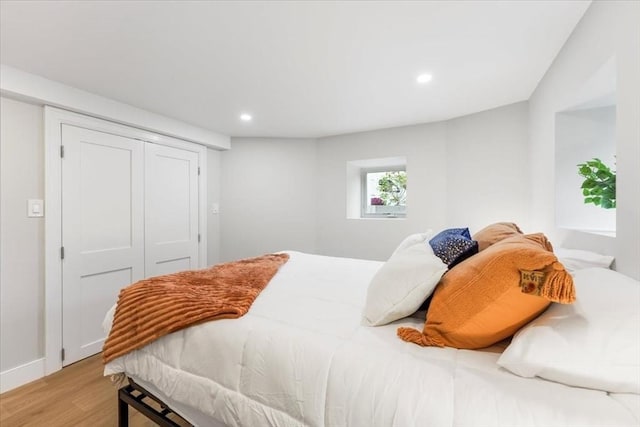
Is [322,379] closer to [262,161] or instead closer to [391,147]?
[391,147]

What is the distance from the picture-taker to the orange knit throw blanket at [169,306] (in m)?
1.24

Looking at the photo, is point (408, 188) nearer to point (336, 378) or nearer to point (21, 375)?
point (336, 378)

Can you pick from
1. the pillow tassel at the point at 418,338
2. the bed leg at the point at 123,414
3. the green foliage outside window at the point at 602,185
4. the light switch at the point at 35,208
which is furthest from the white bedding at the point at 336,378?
the light switch at the point at 35,208

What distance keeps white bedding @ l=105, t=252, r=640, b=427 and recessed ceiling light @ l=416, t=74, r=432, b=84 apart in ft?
5.55

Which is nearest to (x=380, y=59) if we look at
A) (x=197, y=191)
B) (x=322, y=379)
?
(x=322, y=379)

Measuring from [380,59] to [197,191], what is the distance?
2.72 metres

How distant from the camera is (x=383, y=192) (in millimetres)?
4023

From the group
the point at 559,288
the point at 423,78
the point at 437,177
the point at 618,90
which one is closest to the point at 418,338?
the point at 559,288

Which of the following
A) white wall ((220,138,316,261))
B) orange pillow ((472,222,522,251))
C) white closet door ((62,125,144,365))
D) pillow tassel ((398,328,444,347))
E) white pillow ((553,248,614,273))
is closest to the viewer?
pillow tassel ((398,328,444,347))

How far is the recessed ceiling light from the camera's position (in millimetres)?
2092

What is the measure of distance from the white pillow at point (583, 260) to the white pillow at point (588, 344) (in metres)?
0.39

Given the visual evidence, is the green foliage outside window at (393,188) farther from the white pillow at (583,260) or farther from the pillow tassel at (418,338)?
the pillow tassel at (418,338)

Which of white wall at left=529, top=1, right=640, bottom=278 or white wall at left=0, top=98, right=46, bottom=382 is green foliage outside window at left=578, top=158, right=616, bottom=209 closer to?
white wall at left=529, top=1, right=640, bottom=278

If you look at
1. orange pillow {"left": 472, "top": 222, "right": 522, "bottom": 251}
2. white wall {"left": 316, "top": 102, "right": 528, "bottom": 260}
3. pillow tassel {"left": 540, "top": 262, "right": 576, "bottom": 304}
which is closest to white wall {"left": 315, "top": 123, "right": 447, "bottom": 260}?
white wall {"left": 316, "top": 102, "right": 528, "bottom": 260}
